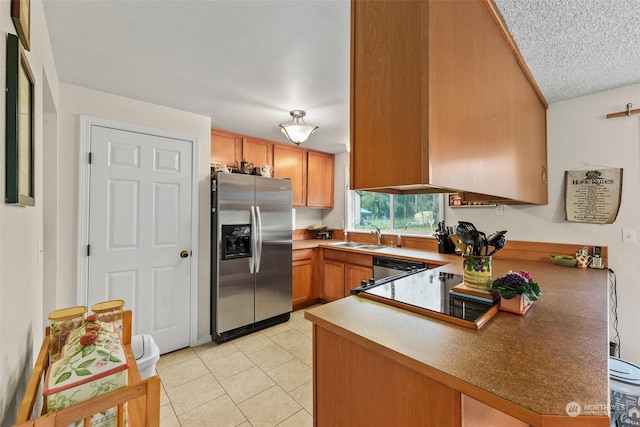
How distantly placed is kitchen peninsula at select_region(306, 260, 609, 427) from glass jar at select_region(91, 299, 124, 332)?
0.79 m

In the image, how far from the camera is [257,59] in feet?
5.62

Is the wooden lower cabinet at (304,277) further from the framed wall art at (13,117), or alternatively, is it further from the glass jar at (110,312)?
the framed wall art at (13,117)

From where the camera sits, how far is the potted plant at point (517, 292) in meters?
1.20

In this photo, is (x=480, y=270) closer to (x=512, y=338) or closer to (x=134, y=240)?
(x=512, y=338)

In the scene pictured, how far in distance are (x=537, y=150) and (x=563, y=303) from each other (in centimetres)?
121

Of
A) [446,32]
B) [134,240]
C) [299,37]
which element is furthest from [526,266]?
[134,240]

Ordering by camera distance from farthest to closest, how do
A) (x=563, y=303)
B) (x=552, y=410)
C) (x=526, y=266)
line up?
(x=526, y=266) → (x=563, y=303) → (x=552, y=410)

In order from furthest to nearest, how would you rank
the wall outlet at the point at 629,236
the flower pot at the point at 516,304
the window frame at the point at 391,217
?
the window frame at the point at 391,217
the wall outlet at the point at 629,236
the flower pot at the point at 516,304

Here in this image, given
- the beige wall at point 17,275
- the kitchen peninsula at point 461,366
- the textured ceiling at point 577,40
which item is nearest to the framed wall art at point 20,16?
the beige wall at point 17,275

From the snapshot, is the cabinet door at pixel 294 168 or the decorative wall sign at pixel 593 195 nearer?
the decorative wall sign at pixel 593 195

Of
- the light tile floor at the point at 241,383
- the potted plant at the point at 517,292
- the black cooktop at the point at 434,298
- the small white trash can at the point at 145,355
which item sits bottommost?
the light tile floor at the point at 241,383

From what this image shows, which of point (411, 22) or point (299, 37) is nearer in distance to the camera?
point (411, 22)

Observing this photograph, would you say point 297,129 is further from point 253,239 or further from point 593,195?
point 593,195

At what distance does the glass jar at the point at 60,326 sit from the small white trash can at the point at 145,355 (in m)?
0.31
